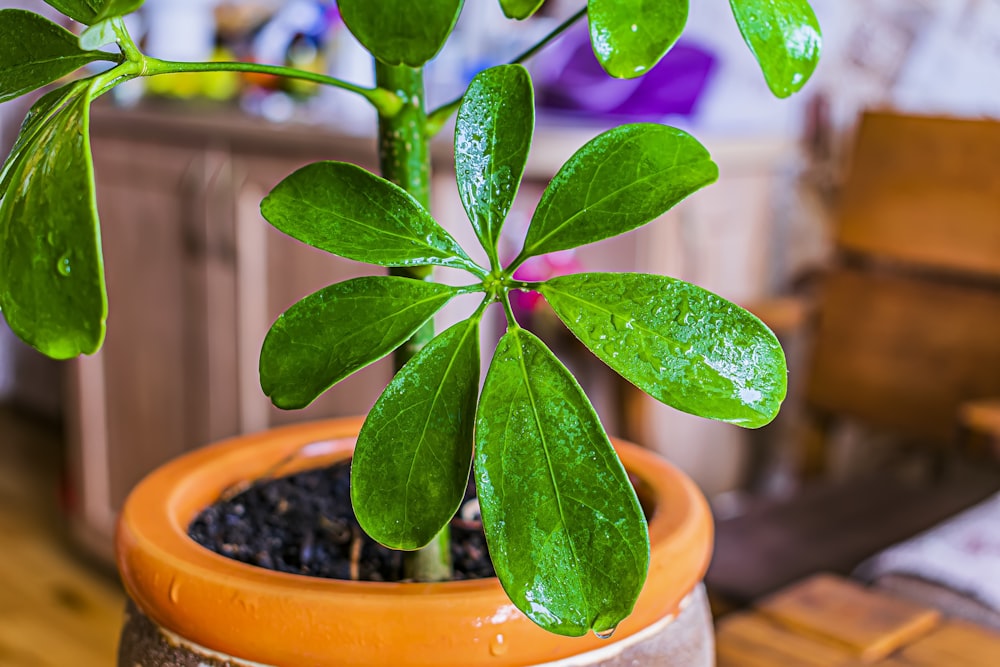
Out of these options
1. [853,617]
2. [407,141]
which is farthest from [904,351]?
[407,141]

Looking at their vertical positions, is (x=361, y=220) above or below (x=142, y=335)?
above

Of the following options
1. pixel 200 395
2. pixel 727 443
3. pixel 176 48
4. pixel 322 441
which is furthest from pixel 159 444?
pixel 322 441

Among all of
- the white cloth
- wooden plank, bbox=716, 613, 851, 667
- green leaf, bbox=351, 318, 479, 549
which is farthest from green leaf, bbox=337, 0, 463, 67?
the white cloth

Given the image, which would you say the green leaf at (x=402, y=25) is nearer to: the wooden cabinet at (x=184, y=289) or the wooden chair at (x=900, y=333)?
the wooden chair at (x=900, y=333)

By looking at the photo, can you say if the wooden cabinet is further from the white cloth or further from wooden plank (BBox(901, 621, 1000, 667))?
wooden plank (BBox(901, 621, 1000, 667))

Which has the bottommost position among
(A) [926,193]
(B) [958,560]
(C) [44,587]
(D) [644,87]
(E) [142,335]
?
(C) [44,587]

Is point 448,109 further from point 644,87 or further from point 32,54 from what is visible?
point 644,87
